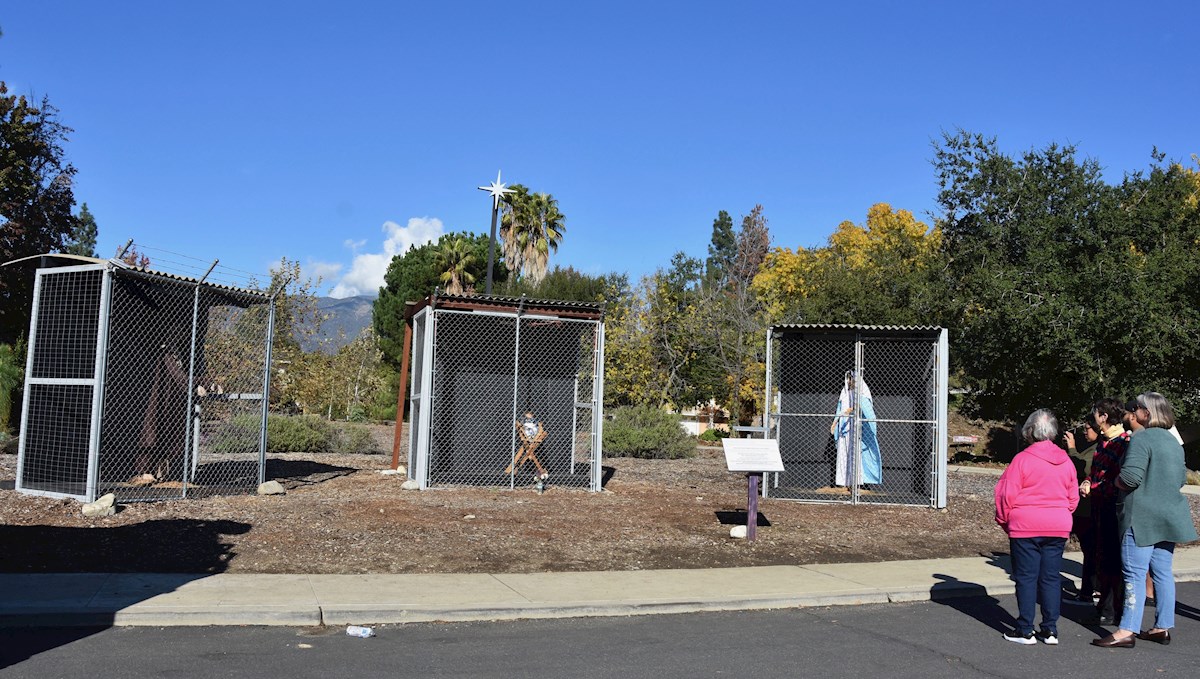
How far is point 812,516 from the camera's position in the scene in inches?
496

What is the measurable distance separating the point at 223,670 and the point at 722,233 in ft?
276

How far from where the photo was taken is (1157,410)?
7074mm

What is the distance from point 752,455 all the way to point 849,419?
12.4ft

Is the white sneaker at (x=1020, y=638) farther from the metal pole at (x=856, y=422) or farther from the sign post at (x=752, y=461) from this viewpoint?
the metal pole at (x=856, y=422)

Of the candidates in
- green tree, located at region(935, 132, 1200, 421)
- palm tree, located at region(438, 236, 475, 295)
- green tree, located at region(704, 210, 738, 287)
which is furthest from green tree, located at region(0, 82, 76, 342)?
green tree, located at region(704, 210, 738, 287)

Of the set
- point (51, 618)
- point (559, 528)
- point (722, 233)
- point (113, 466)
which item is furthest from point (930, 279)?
point (722, 233)

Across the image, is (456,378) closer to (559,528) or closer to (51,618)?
(559,528)

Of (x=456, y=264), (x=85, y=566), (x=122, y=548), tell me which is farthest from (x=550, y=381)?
(x=456, y=264)

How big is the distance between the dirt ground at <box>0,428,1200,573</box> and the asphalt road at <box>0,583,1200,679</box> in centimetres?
190

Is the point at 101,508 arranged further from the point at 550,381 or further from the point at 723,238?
the point at 723,238

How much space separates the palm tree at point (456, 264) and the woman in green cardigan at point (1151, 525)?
38121mm

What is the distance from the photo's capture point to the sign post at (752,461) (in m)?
10.7

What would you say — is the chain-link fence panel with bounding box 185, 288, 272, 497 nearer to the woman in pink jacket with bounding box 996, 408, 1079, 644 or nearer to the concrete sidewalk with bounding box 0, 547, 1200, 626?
the concrete sidewalk with bounding box 0, 547, 1200, 626

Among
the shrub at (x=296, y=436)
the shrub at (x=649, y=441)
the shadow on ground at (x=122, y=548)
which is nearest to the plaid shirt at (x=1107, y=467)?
the shadow on ground at (x=122, y=548)
